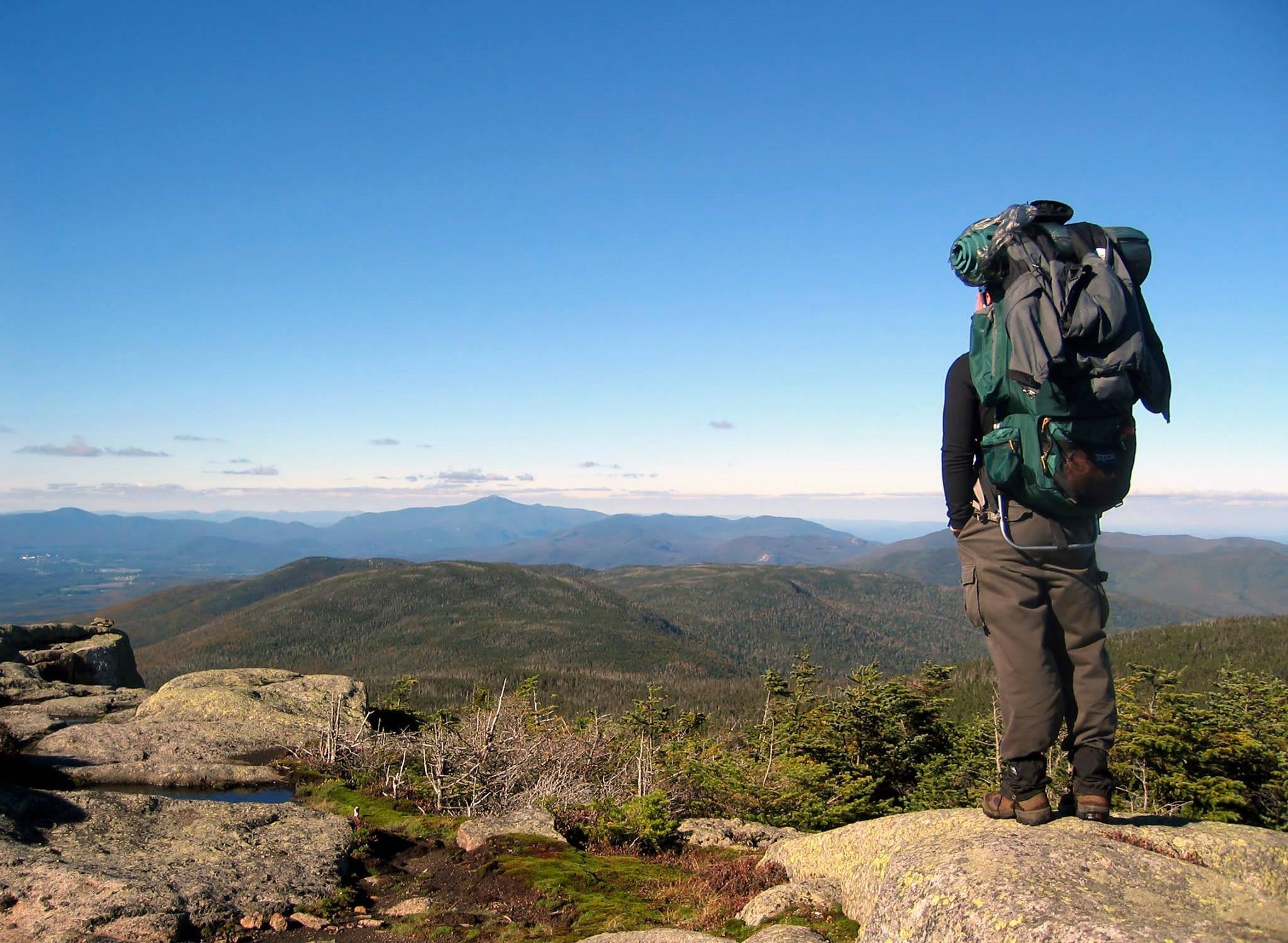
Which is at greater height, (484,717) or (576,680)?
(484,717)

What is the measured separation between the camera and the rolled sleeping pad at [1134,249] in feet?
15.9

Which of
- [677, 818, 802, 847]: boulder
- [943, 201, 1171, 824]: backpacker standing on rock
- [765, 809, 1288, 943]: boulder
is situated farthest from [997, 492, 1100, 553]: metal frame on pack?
[677, 818, 802, 847]: boulder

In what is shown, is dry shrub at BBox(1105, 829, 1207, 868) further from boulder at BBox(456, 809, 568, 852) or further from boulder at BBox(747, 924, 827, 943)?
boulder at BBox(456, 809, 568, 852)

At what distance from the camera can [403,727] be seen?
16.6 meters

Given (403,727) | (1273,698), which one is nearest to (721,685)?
(1273,698)

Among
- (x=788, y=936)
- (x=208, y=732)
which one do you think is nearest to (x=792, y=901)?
(x=788, y=936)

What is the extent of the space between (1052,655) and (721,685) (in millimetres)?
159335

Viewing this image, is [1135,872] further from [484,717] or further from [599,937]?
[484,717]

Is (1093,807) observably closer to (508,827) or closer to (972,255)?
(972,255)

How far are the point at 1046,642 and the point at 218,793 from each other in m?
12.1

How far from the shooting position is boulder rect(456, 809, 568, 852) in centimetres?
905

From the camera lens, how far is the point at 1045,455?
4.49 m

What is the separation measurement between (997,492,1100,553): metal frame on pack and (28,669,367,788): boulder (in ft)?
38.7

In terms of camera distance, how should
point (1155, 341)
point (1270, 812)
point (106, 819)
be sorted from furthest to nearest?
point (1270, 812), point (106, 819), point (1155, 341)
